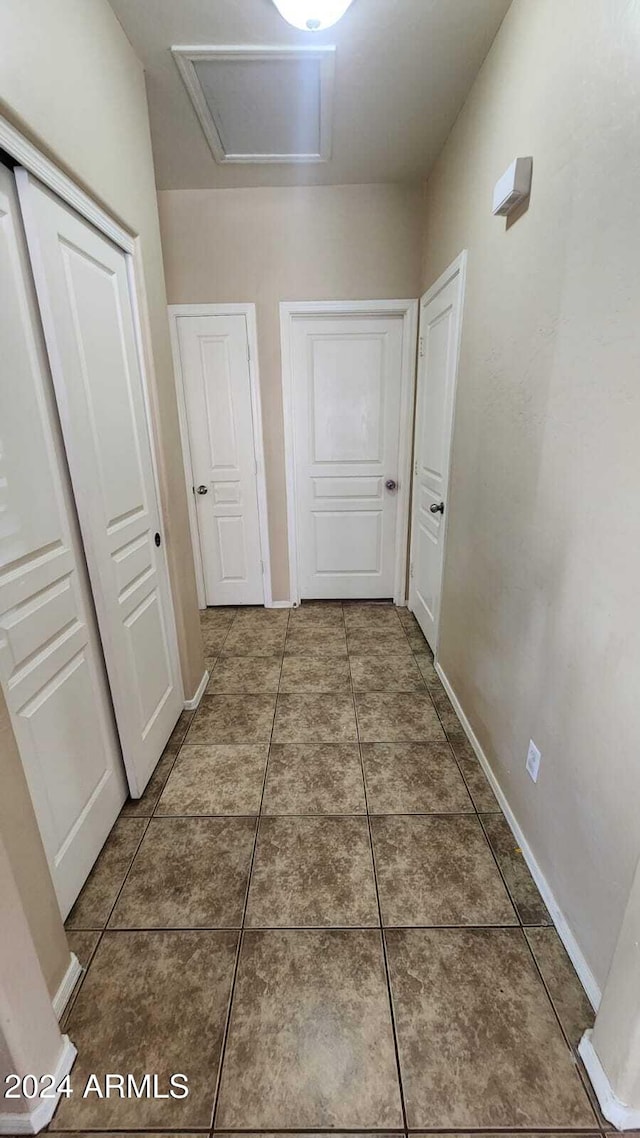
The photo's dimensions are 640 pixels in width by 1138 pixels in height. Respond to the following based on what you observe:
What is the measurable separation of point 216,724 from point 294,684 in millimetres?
472

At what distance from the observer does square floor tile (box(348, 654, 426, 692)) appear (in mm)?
2365

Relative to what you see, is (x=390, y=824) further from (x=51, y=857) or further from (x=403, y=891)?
(x=51, y=857)

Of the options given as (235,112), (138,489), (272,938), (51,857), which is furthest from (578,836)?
(235,112)

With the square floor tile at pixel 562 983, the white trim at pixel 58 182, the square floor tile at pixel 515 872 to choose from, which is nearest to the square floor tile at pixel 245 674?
the square floor tile at pixel 515 872

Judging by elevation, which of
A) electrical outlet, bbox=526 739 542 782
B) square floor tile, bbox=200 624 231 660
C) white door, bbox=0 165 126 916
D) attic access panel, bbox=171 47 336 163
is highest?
attic access panel, bbox=171 47 336 163

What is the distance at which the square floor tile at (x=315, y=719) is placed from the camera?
2.01 metres

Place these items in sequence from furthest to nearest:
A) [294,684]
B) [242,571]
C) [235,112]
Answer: [242,571] < [294,684] < [235,112]

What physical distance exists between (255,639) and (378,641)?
80 centimetres

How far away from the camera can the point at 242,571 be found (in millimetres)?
3389

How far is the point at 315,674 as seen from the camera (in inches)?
98.7

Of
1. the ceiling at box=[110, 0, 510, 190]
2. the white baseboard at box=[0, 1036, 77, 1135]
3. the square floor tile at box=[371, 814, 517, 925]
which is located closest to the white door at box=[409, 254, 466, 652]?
the ceiling at box=[110, 0, 510, 190]

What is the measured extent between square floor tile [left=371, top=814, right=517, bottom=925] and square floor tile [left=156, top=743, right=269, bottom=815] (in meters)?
0.50

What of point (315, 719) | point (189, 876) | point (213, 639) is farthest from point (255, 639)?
point (189, 876)

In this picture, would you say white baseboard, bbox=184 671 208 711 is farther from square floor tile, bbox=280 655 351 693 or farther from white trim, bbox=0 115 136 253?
white trim, bbox=0 115 136 253
